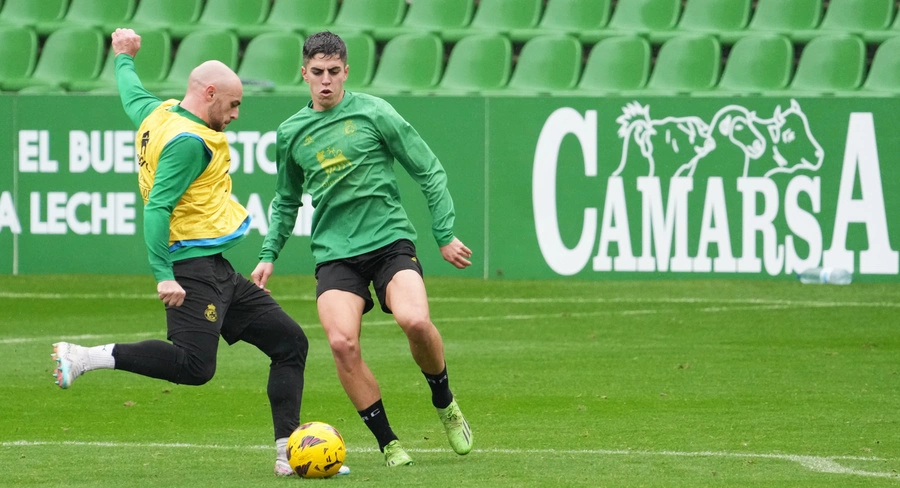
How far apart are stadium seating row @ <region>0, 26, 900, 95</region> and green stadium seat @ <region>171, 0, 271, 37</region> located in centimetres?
64

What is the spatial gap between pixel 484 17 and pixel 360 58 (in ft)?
6.15

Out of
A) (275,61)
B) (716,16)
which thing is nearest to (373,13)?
(275,61)

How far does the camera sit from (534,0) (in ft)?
64.5

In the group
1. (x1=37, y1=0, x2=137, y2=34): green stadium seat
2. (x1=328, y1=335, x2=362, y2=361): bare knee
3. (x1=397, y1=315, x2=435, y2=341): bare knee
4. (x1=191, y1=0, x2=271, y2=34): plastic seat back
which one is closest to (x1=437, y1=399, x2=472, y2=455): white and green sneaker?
(x1=397, y1=315, x2=435, y2=341): bare knee

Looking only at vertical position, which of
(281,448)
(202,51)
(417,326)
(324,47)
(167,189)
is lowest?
(281,448)

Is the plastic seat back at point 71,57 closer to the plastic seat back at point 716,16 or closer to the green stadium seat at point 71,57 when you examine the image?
the green stadium seat at point 71,57

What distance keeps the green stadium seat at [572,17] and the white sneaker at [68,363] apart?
13505 millimetres

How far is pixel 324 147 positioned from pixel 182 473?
163cm

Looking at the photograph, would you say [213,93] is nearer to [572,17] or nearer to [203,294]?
[203,294]

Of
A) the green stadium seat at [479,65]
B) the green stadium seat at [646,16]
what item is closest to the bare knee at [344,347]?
the green stadium seat at [479,65]

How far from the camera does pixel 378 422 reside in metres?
6.92

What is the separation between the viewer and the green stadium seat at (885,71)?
57.4ft

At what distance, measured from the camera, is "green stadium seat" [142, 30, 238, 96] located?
19000 millimetres

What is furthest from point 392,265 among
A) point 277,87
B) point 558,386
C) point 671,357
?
point 277,87
